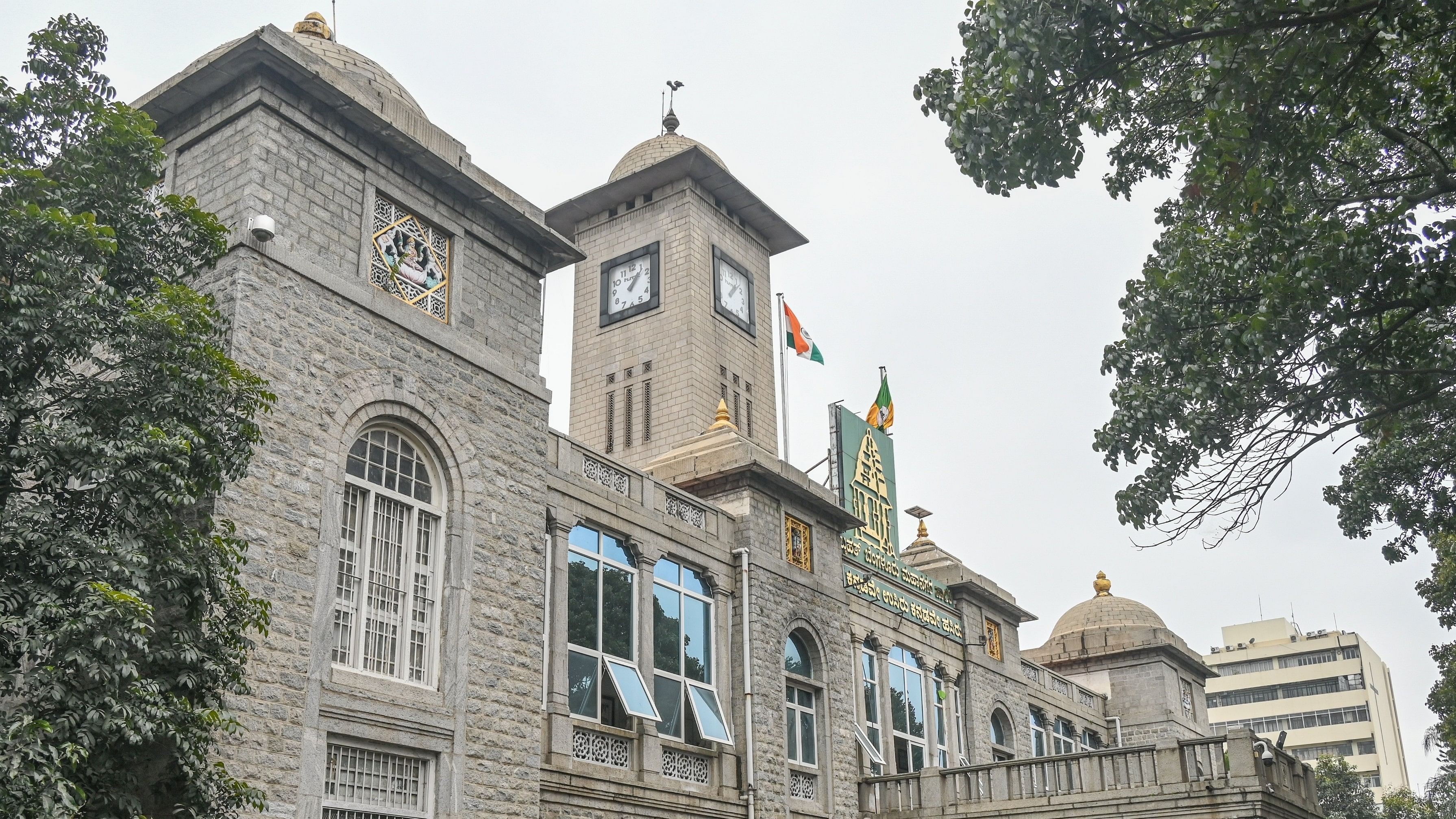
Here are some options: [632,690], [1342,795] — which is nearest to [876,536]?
[632,690]

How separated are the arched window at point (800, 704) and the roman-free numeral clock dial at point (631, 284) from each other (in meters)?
10.7

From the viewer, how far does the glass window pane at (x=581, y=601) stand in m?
18.5

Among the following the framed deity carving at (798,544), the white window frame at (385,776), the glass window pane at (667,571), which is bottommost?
the white window frame at (385,776)

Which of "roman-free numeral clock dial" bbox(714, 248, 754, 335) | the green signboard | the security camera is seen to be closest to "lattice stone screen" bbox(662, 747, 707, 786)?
the green signboard

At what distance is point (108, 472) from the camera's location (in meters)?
11.0

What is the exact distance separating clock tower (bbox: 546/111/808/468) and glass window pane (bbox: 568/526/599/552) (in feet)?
33.1

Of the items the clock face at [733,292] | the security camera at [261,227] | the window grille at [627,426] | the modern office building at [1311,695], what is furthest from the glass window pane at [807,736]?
the modern office building at [1311,695]

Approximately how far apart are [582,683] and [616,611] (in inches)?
54.2

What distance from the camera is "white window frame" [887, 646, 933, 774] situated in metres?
26.1

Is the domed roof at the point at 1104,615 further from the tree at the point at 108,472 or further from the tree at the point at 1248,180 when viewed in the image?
the tree at the point at 108,472

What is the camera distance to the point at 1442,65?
1130cm

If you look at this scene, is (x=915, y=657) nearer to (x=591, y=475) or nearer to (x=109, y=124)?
(x=591, y=475)

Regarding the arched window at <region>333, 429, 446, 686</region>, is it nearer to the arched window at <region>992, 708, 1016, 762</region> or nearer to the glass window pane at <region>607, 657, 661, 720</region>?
the glass window pane at <region>607, 657, 661, 720</region>

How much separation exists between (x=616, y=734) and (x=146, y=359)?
915 cm
